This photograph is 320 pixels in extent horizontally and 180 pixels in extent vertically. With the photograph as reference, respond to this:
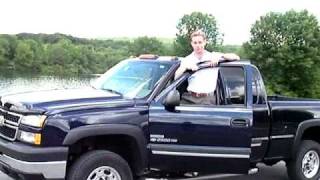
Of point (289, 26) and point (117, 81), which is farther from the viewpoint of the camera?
point (289, 26)

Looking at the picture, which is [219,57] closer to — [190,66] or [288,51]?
[190,66]

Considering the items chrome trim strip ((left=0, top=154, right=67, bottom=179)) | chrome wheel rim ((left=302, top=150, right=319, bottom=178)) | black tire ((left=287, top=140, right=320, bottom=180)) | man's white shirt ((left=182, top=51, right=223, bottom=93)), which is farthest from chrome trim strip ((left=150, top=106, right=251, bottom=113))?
chrome wheel rim ((left=302, top=150, right=319, bottom=178))

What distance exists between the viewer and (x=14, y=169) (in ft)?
19.4

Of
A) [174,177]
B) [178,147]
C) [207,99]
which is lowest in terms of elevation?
[174,177]

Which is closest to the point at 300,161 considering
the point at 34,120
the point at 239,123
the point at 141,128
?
the point at 239,123

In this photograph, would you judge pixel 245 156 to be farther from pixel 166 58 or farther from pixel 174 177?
pixel 166 58

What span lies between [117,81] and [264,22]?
70.3m

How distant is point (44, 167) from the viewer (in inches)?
228

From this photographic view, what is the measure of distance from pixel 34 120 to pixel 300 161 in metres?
4.26

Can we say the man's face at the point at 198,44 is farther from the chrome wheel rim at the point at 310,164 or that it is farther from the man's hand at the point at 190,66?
the chrome wheel rim at the point at 310,164

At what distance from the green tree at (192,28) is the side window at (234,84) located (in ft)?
135

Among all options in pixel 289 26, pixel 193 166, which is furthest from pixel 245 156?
pixel 289 26

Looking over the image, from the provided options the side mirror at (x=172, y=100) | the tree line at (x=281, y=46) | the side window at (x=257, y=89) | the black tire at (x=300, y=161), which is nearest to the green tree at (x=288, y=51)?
the tree line at (x=281, y=46)

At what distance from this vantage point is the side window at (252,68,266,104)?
24.5ft
